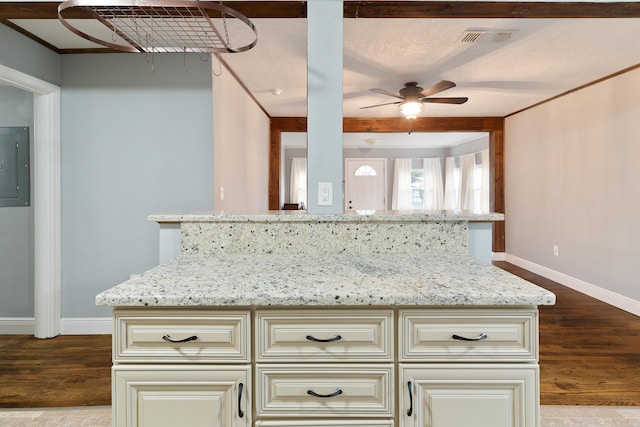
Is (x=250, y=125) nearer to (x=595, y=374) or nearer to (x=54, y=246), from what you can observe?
(x=54, y=246)

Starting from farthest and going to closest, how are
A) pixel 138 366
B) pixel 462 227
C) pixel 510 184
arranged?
pixel 510 184 → pixel 462 227 → pixel 138 366

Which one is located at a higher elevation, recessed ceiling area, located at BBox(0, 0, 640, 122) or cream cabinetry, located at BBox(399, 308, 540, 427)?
recessed ceiling area, located at BBox(0, 0, 640, 122)

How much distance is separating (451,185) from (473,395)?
865cm

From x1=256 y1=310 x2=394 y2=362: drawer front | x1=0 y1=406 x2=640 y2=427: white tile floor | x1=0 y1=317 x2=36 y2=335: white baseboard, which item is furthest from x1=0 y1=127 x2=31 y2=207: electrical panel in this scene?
x1=256 y1=310 x2=394 y2=362: drawer front

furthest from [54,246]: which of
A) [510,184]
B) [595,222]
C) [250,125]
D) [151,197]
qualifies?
[510,184]

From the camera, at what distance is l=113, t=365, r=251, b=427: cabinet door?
111 cm

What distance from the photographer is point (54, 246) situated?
315 centimetres

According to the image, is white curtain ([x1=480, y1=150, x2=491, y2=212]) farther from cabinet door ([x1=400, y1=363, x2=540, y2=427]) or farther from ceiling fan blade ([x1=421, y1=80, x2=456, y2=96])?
cabinet door ([x1=400, y1=363, x2=540, y2=427])

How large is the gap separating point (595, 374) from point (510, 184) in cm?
417

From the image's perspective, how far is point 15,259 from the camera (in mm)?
3232

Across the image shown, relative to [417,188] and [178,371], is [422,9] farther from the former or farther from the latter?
[417,188]

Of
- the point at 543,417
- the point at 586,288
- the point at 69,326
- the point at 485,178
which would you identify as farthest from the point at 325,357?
the point at 485,178

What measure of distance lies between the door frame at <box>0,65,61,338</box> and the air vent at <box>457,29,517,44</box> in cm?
321

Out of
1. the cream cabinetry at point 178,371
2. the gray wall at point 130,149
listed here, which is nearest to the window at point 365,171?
the gray wall at point 130,149
